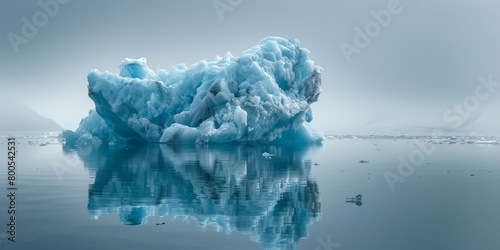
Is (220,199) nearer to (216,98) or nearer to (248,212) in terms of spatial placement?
(248,212)

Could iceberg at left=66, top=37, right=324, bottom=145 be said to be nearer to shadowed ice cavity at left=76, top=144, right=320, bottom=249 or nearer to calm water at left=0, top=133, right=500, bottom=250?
shadowed ice cavity at left=76, top=144, right=320, bottom=249

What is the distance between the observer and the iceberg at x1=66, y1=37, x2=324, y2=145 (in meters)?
36.6

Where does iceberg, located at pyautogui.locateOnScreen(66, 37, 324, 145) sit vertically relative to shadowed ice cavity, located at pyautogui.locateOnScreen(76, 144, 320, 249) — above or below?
above

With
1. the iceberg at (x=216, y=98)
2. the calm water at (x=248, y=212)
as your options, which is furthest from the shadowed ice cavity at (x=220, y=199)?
the iceberg at (x=216, y=98)

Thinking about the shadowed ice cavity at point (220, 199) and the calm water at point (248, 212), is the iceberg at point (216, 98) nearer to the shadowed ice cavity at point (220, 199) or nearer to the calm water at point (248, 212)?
the shadowed ice cavity at point (220, 199)

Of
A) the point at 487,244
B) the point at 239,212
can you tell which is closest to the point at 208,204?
the point at 239,212

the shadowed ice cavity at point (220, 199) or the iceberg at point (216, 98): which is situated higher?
the iceberg at point (216, 98)

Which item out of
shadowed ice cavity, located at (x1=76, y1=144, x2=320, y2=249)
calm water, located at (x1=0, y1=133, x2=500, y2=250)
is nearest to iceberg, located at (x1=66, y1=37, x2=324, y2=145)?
shadowed ice cavity, located at (x1=76, y1=144, x2=320, y2=249)

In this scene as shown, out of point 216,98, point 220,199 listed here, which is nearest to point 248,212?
point 220,199

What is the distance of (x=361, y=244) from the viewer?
7348 millimetres

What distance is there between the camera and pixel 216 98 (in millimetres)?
36438

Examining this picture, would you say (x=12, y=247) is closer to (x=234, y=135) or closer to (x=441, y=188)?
(x=441, y=188)

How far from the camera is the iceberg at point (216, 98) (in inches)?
1439

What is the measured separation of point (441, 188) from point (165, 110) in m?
28.6
